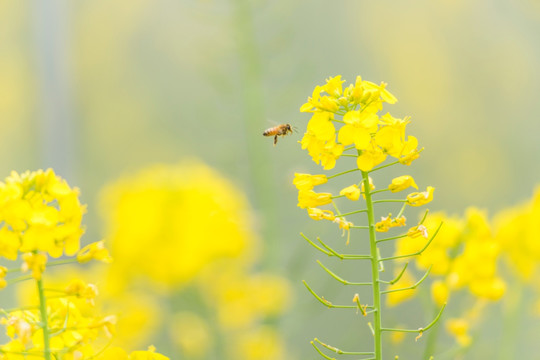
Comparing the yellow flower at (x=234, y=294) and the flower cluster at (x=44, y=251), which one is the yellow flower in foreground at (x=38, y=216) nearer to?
the flower cluster at (x=44, y=251)

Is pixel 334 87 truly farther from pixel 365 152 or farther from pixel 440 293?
pixel 440 293

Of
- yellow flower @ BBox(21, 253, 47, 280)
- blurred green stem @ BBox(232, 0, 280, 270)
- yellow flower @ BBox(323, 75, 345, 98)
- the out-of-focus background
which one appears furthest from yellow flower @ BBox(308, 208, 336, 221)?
the out-of-focus background

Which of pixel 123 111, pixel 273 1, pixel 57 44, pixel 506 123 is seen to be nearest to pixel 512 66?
pixel 506 123

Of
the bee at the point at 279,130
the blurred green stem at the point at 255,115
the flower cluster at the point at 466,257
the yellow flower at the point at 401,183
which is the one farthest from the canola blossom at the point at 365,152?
the blurred green stem at the point at 255,115

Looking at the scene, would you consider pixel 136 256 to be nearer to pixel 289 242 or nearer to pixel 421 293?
pixel 421 293

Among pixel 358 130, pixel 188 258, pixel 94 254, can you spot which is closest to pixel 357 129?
pixel 358 130
